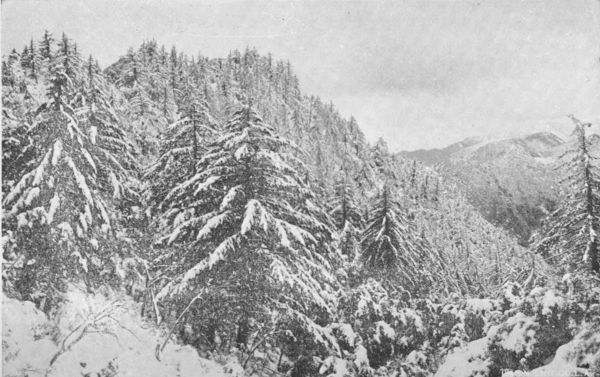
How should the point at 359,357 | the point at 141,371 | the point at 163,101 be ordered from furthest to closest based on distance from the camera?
the point at 163,101, the point at 359,357, the point at 141,371

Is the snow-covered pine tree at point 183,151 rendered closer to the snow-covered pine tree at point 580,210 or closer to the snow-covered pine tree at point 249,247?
the snow-covered pine tree at point 249,247

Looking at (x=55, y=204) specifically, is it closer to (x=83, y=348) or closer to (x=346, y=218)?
(x=83, y=348)

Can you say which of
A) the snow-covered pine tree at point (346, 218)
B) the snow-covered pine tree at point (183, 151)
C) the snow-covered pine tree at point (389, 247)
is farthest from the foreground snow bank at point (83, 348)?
the snow-covered pine tree at point (346, 218)

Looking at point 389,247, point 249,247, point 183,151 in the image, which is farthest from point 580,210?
point 183,151

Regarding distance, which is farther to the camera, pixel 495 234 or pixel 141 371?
pixel 495 234

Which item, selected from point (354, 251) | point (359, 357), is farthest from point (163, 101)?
point (359, 357)

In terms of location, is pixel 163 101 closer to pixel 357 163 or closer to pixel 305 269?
pixel 305 269

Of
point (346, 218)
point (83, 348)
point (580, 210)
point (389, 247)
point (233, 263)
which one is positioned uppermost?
point (580, 210)

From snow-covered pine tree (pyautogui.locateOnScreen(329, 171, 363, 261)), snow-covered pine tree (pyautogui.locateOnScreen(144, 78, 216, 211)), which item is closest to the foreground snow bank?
snow-covered pine tree (pyautogui.locateOnScreen(144, 78, 216, 211))
